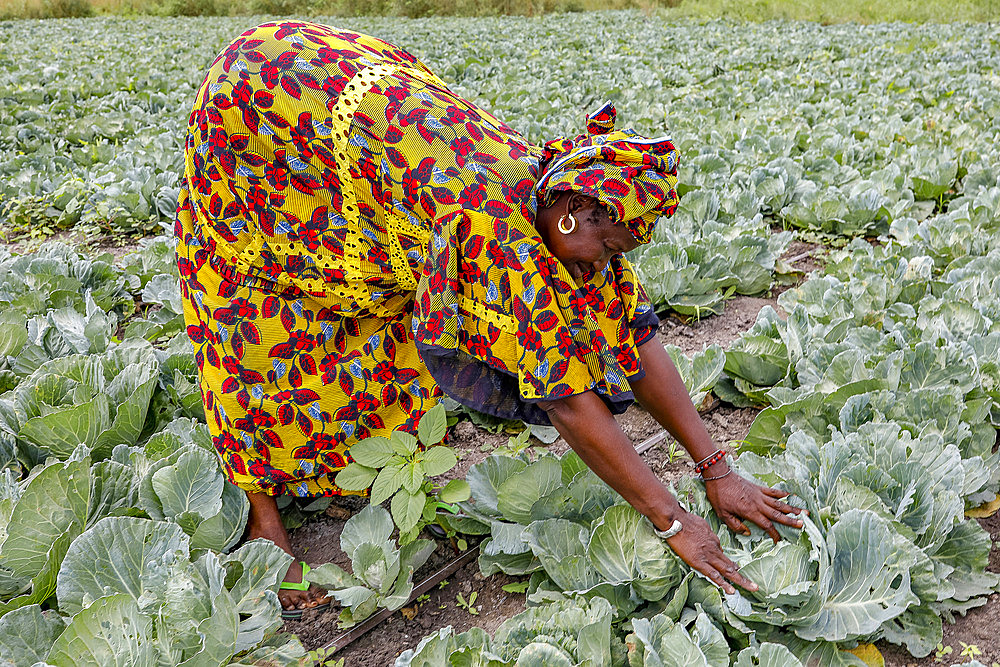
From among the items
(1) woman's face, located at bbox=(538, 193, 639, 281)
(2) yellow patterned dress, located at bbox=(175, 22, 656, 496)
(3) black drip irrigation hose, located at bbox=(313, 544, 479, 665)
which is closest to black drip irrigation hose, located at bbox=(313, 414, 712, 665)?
(3) black drip irrigation hose, located at bbox=(313, 544, 479, 665)

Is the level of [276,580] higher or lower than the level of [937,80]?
lower

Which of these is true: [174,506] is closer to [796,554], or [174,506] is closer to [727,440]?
[796,554]

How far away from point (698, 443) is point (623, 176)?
0.71 m

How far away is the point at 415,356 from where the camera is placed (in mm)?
2020

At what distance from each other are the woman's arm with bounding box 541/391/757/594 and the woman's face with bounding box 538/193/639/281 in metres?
0.26

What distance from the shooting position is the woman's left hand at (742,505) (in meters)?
1.72

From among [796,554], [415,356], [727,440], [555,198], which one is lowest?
[727,440]

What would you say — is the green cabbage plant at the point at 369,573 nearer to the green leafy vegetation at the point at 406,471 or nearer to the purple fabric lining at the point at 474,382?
the green leafy vegetation at the point at 406,471

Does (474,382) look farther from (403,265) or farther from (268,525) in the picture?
(268,525)

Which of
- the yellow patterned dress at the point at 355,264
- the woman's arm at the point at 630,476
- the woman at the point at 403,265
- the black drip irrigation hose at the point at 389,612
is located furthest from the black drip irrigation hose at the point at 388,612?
the woman's arm at the point at 630,476

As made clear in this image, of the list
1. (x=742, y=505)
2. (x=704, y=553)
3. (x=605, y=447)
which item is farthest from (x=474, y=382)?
(x=742, y=505)

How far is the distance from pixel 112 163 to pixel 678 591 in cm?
497

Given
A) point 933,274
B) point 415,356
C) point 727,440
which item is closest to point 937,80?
point 933,274

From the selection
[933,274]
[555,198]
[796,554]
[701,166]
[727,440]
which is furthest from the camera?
[701,166]
